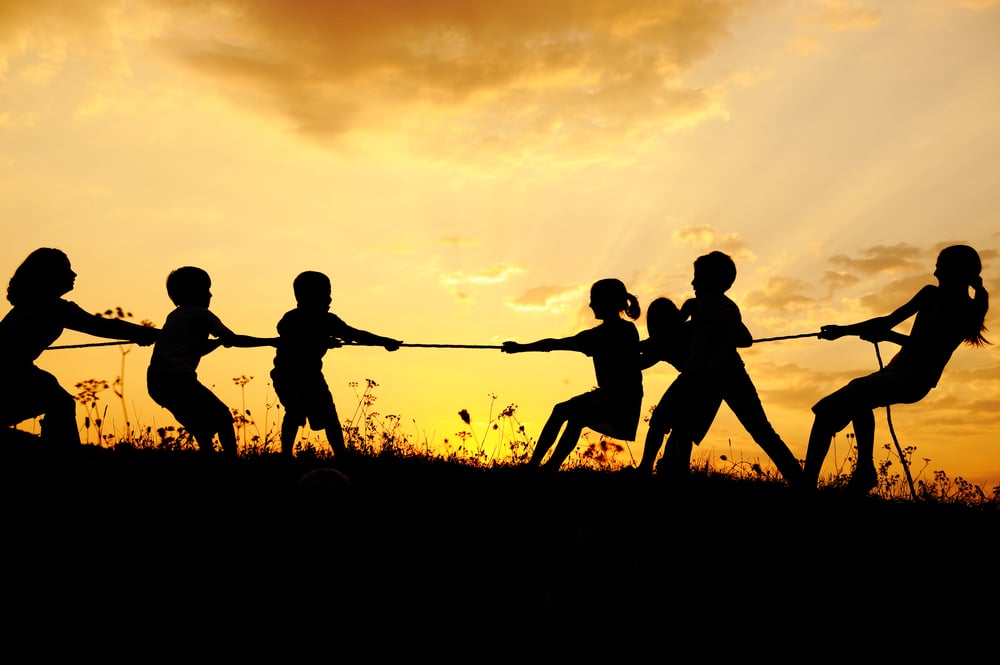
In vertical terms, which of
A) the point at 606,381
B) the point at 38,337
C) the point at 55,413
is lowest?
the point at 55,413

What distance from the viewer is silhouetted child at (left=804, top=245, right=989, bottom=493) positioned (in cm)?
801

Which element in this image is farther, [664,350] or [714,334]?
[664,350]

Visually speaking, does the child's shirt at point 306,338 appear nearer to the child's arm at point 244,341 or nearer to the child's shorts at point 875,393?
the child's arm at point 244,341

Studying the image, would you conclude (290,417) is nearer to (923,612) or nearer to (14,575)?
(14,575)

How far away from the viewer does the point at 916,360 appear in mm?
8070

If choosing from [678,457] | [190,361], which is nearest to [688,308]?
[678,457]

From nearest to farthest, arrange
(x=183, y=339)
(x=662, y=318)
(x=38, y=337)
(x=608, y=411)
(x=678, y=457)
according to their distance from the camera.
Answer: (x=38, y=337) → (x=678, y=457) → (x=183, y=339) → (x=608, y=411) → (x=662, y=318)

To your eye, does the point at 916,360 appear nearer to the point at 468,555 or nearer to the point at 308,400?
the point at 468,555

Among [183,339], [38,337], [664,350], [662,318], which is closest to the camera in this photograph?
[38,337]

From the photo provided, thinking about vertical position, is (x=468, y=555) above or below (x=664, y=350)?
below

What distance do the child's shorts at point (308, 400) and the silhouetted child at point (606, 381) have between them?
226cm

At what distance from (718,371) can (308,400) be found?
4.23 meters

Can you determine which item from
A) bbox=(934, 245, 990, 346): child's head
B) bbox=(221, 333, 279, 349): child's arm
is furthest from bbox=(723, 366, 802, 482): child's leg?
bbox=(221, 333, 279, 349): child's arm

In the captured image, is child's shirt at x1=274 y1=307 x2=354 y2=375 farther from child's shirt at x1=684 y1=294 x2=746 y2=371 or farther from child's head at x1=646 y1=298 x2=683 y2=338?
child's shirt at x1=684 y1=294 x2=746 y2=371
